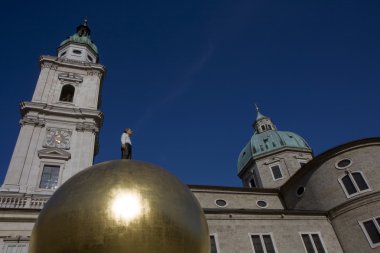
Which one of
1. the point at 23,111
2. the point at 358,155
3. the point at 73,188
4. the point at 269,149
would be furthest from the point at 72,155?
the point at 269,149

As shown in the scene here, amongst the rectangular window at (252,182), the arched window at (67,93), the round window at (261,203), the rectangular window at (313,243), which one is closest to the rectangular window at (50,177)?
Answer: the arched window at (67,93)

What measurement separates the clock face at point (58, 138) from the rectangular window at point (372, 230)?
22554 mm

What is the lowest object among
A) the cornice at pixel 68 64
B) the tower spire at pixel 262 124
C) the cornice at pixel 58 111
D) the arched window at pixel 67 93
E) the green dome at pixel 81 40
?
the cornice at pixel 58 111

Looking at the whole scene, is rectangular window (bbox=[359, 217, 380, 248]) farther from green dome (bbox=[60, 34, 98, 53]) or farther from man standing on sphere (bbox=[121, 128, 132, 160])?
green dome (bbox=[60, 34, 98, 53])

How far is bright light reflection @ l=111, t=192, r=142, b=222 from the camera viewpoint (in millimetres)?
2887

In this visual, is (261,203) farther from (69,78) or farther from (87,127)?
(69,78)

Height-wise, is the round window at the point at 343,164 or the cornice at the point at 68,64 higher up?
the cornice at the point at 68,64

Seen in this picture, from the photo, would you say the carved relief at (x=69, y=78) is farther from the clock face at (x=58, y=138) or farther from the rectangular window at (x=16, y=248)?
the rectangular window at (x=16, y=248)

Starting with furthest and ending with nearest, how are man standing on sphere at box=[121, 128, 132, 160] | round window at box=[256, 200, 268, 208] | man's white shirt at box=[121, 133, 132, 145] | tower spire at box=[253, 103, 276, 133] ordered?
tower spire at box=[253, 103, 276, 133]
round window at box=[256, 200, 268, 208]
man's white shirt at box=[121, 133, 132, 145]
man standing on sphere at box=[121, 128, 132, 160]

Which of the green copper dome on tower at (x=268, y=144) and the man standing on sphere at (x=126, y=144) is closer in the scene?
the man standing on sphere at (x=126, y=144)

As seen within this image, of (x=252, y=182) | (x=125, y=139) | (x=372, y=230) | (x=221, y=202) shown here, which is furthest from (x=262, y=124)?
(x=125, y=139)

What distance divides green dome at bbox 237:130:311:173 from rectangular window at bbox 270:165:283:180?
257cm

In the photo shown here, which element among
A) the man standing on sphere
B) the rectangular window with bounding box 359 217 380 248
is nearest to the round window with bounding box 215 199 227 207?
the rectangular window with bounding box 359 217 380 248

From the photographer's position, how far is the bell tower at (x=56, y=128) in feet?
65.2
